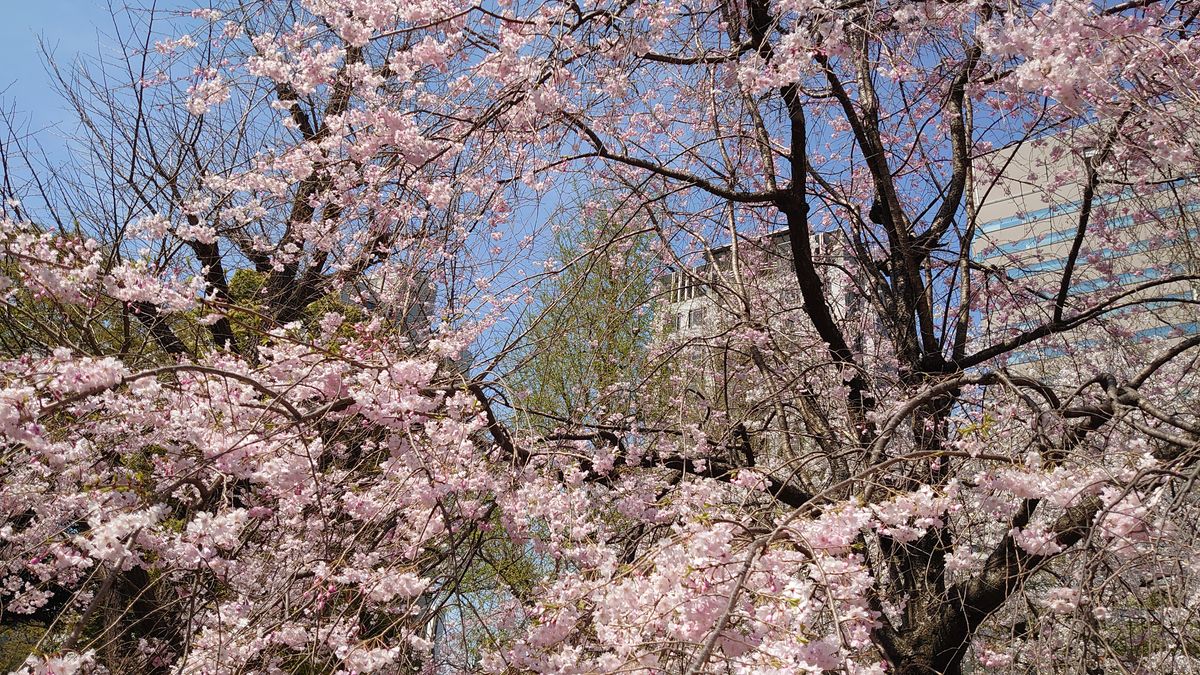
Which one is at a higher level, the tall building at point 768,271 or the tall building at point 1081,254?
the tall building at point 768,271

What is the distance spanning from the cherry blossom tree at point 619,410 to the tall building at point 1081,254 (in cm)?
5

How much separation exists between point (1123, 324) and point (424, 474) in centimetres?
493

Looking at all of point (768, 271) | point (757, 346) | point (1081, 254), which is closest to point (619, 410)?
point (757, 346)

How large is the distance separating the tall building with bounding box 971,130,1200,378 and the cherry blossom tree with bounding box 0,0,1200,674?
5cm

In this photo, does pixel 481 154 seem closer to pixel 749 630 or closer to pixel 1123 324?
pixel 749 630

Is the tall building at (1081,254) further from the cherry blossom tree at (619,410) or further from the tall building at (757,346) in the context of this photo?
the tall building at (757,346)

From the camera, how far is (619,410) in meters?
4.98

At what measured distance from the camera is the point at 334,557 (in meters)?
3.22

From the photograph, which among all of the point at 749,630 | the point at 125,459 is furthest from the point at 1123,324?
the point at 125,459

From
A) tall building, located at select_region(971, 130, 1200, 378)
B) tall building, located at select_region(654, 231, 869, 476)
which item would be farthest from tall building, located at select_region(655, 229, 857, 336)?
tall building, located at select_region(971, 130, 1200, 378)

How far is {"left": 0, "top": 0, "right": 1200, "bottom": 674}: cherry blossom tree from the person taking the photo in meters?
2.23

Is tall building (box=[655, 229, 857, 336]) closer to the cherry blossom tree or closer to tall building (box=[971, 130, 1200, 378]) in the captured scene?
the cherry blossom tree

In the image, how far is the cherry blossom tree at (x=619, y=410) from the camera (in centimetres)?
223

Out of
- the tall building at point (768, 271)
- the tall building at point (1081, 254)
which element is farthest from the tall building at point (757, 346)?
the tall building at point (1081, 254)
